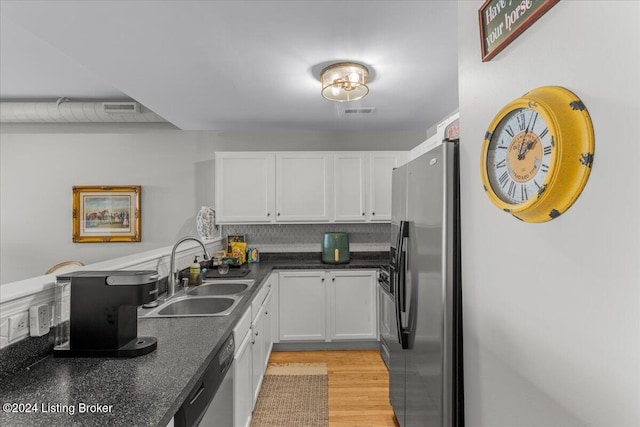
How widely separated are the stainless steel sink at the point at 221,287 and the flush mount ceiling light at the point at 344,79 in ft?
5.39

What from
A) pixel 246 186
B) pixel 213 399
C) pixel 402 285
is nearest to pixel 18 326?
pixel 213 399

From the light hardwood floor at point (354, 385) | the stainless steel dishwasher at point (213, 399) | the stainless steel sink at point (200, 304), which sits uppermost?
the stainless steel sink at point (200, 304)

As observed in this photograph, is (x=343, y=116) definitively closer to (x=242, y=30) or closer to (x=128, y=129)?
(x=242, y=30)

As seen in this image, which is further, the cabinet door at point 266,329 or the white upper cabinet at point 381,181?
the white upper cabinet at point 381,181

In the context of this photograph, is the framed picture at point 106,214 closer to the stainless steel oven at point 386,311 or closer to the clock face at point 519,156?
the stainless steel oven at point 386,311

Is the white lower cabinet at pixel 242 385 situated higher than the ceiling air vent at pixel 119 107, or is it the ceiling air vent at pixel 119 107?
the ceiling air vent at pixel 119 107

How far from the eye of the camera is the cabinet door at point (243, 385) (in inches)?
69.6

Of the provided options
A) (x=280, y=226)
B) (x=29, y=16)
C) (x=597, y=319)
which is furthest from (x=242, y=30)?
(x=280, y=226)

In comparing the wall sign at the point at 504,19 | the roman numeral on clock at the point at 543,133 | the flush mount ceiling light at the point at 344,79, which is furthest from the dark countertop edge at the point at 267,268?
the flush mount ceiling light at the point at 344,79

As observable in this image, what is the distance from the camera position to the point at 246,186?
3773 mm

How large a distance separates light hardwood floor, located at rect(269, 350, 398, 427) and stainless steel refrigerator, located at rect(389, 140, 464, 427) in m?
0.46

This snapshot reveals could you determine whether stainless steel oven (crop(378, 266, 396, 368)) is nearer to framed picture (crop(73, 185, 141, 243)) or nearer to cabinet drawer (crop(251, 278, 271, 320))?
cabinet drawer (crop(251, 278, 271, 320))

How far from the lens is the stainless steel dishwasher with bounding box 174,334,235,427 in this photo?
3.46 ft

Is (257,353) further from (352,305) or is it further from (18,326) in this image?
(18,326)
